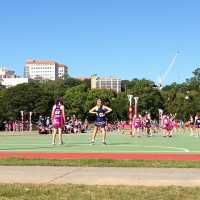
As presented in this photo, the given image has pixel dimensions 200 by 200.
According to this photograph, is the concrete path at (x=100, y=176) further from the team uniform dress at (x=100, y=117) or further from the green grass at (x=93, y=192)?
the team uniform dress at (x=100, y=117)

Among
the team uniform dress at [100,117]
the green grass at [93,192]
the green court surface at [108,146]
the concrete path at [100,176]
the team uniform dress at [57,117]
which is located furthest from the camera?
the team uniform dress at [100,117]

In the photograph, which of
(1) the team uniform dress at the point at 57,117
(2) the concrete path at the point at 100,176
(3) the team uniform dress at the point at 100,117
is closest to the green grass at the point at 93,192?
(2) the concrete path at the point at 100,176

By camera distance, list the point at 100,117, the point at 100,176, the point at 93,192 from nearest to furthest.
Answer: the point at 93,192
the point at 100,176
the point at 100,117

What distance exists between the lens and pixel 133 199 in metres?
7.68

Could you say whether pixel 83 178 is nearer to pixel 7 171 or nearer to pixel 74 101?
pixel 7 171

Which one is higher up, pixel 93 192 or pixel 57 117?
pixel 57 117

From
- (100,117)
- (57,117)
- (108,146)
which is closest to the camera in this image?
(108,146)

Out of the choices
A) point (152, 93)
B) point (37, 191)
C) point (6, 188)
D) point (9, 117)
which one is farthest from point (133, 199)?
point (152, 93)

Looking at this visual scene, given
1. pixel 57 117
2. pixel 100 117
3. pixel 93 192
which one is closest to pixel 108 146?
pixel 100 117

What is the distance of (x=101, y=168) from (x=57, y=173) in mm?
1308

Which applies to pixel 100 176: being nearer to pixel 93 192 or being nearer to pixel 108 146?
pixel 93 192

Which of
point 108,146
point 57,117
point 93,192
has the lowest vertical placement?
point 93,192

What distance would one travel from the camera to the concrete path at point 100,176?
9727 mm

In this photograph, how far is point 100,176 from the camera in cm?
1059
